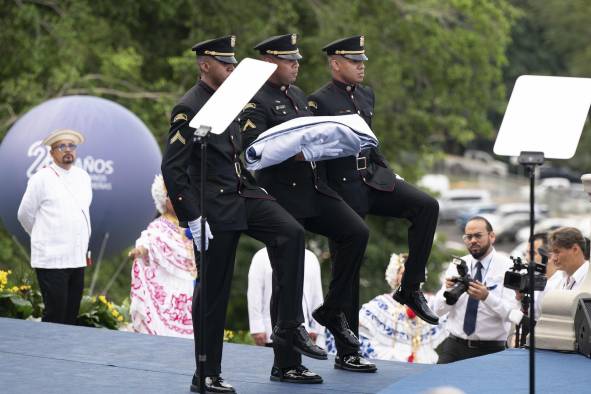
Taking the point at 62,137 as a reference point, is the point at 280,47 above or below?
above

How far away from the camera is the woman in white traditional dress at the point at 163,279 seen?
1012 centimetres

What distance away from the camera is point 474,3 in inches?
934

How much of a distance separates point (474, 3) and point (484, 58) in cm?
90

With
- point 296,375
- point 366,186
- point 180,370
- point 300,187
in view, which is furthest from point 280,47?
point 180,370

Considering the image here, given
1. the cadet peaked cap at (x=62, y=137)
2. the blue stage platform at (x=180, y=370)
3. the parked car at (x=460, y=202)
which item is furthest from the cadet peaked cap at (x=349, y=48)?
the parked car at (x=460, y=202)

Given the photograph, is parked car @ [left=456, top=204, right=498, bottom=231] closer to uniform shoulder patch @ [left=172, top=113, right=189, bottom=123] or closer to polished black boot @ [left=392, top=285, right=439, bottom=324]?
polished black boot @ [left=392, top=285, right=439, bottom=324]

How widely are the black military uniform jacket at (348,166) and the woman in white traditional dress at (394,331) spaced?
1947 mm

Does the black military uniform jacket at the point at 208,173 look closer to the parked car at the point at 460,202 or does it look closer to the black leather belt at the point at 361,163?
the black leather belt at the point at 361,163

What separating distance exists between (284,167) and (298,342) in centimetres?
95

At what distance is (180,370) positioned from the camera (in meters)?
7.87

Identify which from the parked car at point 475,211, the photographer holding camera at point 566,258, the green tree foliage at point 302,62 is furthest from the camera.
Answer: the parked car at point 475,211

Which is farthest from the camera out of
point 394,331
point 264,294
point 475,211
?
point 475,211

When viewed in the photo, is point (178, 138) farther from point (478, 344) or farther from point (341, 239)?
point (478, 344)

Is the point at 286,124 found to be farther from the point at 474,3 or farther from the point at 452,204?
the point at 452,204
